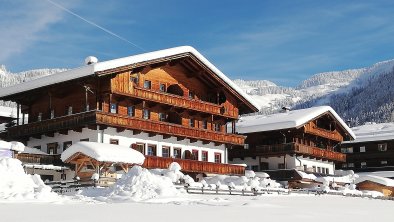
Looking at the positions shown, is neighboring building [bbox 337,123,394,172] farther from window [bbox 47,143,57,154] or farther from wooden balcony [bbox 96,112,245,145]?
window [bbox 47,143,57,154]

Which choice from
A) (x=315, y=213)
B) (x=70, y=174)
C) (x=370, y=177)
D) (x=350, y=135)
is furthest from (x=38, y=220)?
(x=350, y=135)

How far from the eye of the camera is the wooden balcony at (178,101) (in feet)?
121

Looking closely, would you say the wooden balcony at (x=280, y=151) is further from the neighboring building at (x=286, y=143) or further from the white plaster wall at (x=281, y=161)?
the white plaster wall at (x=281, y=161)

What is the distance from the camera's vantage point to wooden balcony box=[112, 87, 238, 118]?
1451 inches

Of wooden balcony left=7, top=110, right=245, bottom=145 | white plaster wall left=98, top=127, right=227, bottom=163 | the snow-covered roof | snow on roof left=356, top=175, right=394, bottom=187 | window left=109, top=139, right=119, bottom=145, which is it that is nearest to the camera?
wooden balcony left=7, top=110, right=245, bottom=145

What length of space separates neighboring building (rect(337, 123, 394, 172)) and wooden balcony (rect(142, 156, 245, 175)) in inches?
1069

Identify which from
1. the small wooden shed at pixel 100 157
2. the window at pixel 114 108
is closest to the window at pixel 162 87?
the window at pixel 114 108

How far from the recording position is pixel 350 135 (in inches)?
2333

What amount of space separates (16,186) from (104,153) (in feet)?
27.5

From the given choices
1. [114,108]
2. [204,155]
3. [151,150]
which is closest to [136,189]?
[114,108]

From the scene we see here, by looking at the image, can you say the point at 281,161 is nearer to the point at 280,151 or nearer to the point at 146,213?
the point at 280,151

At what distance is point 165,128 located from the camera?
125 feet

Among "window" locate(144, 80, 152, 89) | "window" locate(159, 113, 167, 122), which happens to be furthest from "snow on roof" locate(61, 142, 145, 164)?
"window" locate(159, 113, 167, 122)

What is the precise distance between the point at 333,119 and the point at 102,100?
2870 cm
